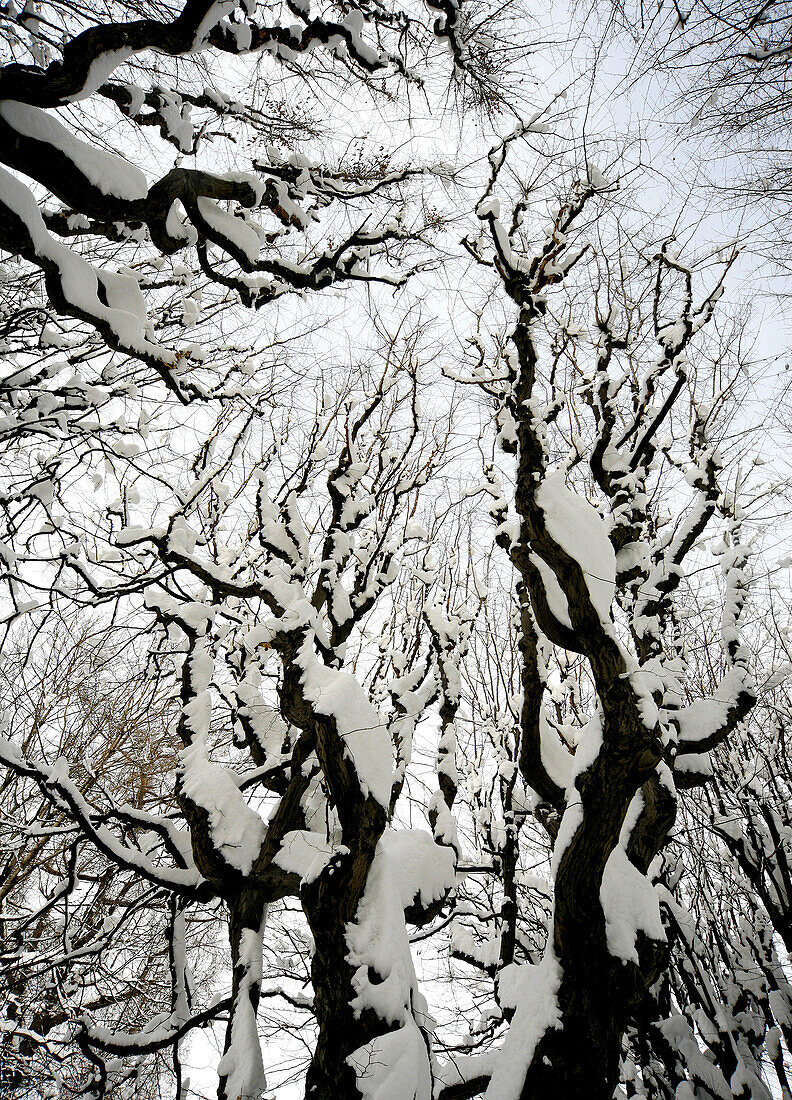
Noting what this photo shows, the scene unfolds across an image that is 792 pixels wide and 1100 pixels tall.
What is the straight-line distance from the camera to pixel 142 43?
2.18m

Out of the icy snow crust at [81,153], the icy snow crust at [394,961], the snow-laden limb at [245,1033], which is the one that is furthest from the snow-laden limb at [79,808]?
the icy snow crust at [81,153]

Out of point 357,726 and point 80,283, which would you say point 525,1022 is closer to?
point 357,726

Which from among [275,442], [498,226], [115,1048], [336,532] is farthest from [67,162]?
[115,1048]

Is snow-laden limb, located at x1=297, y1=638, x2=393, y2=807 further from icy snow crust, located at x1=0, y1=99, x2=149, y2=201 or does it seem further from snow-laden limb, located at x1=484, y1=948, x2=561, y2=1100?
icy snow crust, located at x1=0, y1=99, x2=149, y2=201

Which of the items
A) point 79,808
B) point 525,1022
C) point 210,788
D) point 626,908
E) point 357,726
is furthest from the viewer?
point 210,788

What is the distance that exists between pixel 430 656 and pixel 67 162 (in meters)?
5.11

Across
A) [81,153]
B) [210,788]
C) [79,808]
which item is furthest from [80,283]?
[79,808]

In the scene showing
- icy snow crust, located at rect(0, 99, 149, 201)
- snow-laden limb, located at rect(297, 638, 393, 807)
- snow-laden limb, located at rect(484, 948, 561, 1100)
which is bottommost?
snow-laden limb, located at rect(484, 948, 561, 1100)

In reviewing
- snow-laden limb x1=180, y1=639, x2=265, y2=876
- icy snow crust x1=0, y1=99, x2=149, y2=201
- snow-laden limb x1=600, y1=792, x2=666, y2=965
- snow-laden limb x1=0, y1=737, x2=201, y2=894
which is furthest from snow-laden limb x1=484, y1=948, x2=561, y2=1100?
icy snow crust x1=0, y1=99, x2=149, y2=201

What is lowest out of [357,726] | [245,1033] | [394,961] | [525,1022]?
[525,1022]

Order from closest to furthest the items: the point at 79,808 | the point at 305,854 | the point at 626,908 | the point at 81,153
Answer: the point at 81,153, the point at 626,908, the point at 305,854, the point at 79,808

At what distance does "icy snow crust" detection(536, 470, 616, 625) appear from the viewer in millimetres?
4023

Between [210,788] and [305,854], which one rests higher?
[210,788]

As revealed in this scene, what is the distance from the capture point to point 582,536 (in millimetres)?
4117
